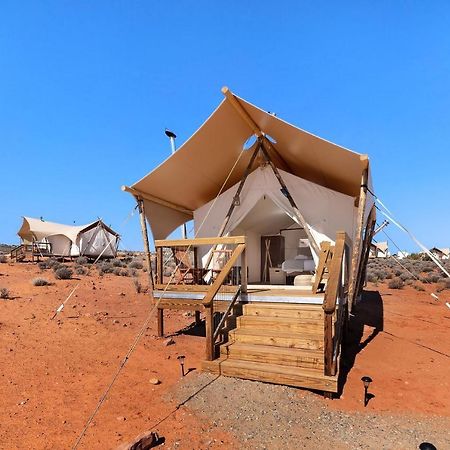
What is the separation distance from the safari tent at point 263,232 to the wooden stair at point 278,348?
2 cm

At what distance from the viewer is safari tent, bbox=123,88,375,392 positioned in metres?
5.28

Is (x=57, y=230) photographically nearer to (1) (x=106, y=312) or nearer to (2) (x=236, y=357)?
(1) (x=106, y=312)

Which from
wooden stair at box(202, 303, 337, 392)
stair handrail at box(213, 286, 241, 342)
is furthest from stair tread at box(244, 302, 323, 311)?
stair handrail at box(213, 286, 241, 342)

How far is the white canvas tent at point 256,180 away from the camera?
7.34m

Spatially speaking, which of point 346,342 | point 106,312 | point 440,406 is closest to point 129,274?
point 106,312

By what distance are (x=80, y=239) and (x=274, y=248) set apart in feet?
65.1

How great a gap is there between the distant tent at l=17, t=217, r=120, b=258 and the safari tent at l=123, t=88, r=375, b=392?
17846 millimetres

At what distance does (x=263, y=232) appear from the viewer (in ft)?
38.7

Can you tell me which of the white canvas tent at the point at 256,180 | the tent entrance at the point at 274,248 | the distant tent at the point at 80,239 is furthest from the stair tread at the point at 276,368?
the distant tent at the point at 80,239

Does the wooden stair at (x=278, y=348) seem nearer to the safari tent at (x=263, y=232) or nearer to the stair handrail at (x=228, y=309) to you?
the safari tent at (x=263, y=232)

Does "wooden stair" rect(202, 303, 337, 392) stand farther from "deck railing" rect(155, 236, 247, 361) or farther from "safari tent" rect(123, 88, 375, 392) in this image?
"deck railing" rect(155, 236, 247, 361)

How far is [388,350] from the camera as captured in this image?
6551mm

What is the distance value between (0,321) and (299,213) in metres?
7.01

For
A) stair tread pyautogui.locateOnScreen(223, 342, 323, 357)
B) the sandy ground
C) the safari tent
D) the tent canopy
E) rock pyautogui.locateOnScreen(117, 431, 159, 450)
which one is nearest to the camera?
rock pyautogui.locateOnScreen(117, 431, 159, 450)
